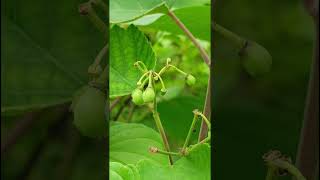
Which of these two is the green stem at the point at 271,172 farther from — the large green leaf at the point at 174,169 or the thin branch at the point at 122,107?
the thin branch at the point at 122,107

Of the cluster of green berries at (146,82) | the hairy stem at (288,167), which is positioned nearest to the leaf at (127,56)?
the cluster of green berries at (146,82)

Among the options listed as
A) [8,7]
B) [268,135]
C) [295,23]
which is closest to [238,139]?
[268,135]

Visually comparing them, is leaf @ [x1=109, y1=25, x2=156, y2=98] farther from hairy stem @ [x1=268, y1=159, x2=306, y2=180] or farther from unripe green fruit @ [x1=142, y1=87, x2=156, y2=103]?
hairy stem @ [x1=268, y1=159, x2=306, y2=180]

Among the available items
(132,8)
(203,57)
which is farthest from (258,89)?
(132,8)

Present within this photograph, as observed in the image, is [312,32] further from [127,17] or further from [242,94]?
[127,17]

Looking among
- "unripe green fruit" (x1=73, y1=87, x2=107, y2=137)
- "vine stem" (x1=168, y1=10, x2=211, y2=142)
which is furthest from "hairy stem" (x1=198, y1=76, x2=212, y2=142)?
"unripe green fruit" (x1=73, y1=87, x2=107, y2=137)

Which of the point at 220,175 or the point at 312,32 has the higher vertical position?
the point at 312,32
